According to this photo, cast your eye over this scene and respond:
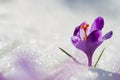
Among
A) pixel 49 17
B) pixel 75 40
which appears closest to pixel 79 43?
pixel 75 40

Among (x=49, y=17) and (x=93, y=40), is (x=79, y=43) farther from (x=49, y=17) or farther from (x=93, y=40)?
(x=49, y=17)

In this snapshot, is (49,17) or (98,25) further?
(49,17)

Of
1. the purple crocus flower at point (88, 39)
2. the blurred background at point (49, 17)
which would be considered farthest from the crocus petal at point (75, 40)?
the blurred background at point (49, 17)

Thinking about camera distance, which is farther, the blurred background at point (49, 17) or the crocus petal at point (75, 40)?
the blurred background at point (49, 17)

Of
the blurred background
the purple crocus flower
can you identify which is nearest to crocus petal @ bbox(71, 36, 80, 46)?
the purple crocus flower

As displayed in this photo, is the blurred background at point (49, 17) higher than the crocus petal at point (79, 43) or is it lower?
lower

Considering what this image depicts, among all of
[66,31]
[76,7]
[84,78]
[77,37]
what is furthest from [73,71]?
[76,7]

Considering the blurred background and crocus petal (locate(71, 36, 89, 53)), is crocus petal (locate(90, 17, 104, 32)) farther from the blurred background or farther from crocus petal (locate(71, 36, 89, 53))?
the blurred background

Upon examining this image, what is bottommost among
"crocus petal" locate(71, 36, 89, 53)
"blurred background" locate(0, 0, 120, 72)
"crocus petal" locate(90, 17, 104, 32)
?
"blurred background" locate(0, 0, 120, 72)

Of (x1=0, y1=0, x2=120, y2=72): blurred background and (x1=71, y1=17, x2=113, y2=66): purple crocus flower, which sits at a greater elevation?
(x1=71, y1=17, x2=113, y2=66): purple crocus flower

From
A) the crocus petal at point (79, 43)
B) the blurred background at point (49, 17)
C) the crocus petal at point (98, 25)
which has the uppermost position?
the crocus petal at point (98, 25)

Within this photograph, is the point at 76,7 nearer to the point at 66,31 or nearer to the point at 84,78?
the point at 66,31

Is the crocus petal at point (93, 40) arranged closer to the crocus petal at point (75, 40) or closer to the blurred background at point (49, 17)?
the crocus petal at point (75, 40)
